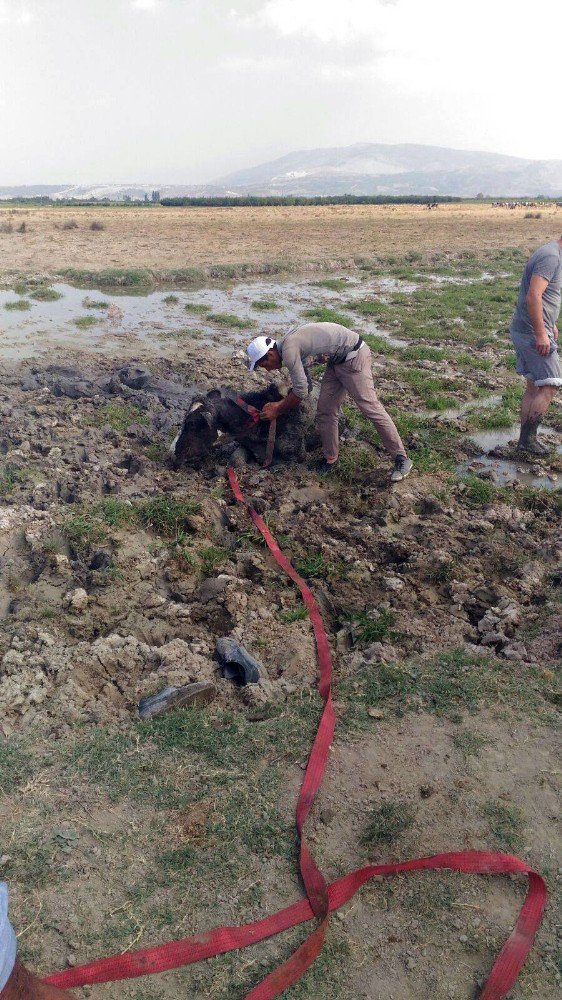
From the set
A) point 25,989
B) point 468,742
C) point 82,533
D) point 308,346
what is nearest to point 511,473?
point 308,346

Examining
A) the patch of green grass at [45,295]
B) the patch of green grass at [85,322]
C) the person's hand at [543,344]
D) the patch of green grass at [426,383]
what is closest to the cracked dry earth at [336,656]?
the person's hand at [543,344]

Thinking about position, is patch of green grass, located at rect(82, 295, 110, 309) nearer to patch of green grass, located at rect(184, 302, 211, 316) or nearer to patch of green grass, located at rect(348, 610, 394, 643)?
patch of green grass, located at rect(184, 302, 211, 316)

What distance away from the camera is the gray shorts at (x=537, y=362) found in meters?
6.12

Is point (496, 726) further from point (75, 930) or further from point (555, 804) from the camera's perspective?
point (75, 930)

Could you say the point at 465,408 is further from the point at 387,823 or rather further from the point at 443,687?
the point at 387,823

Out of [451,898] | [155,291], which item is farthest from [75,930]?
[155,291]

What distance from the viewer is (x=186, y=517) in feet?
17.4

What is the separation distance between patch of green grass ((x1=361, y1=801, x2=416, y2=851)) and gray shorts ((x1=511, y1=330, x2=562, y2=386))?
190 inches

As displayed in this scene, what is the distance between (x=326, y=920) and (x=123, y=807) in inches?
44.6

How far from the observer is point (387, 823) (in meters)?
2.81

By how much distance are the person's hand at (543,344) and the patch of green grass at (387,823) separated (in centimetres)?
476

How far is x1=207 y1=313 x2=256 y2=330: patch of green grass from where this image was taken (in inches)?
502

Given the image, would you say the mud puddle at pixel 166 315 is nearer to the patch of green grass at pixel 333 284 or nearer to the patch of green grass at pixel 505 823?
the patch of green grass at pixel 333 284

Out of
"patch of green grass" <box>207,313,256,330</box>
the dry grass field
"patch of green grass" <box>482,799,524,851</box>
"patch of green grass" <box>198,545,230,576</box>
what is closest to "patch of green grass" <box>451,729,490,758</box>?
"patch of green grass" <box>482,799,524,851</box>
